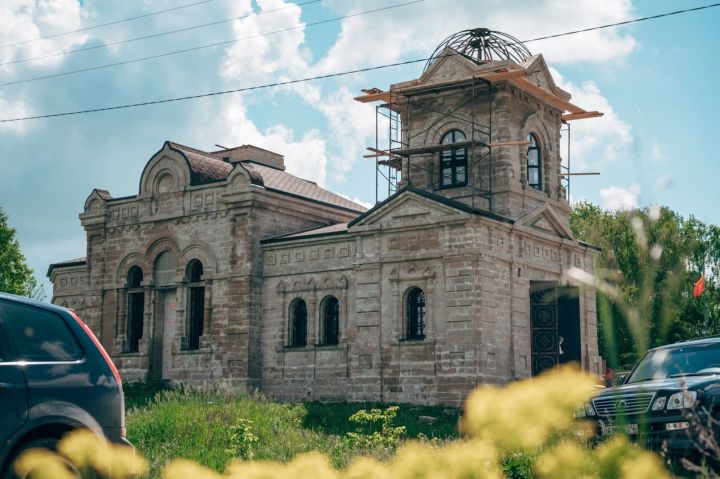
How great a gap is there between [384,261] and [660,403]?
18.1 meters

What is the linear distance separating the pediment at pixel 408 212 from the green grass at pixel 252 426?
5.49 metres

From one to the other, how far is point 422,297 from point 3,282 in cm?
3504

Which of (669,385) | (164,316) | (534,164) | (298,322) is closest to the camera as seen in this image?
(669,385)

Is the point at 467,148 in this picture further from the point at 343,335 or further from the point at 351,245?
the point at 343,335

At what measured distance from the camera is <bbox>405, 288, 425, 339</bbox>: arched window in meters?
28.0

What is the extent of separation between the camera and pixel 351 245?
97.1ft

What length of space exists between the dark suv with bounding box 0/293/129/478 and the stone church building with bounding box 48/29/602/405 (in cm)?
1896

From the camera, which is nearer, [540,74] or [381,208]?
[381,208]

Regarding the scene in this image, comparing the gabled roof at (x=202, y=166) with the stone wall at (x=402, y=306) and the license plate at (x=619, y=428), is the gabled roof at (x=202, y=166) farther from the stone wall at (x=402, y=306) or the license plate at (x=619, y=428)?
the license plate at (x=619, y=428)

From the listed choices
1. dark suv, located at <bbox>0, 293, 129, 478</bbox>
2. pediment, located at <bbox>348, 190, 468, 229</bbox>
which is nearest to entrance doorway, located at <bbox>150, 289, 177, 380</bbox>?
pediment, located at <bbox>348, 190, 468, 229</bbox>

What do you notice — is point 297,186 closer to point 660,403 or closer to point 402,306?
point 402,306

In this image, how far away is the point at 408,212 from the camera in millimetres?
28156

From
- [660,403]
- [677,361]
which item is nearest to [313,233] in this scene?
[677,361]

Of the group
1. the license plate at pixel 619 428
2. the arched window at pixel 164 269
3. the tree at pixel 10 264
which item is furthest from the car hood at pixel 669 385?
the tree at pixel 10 264
